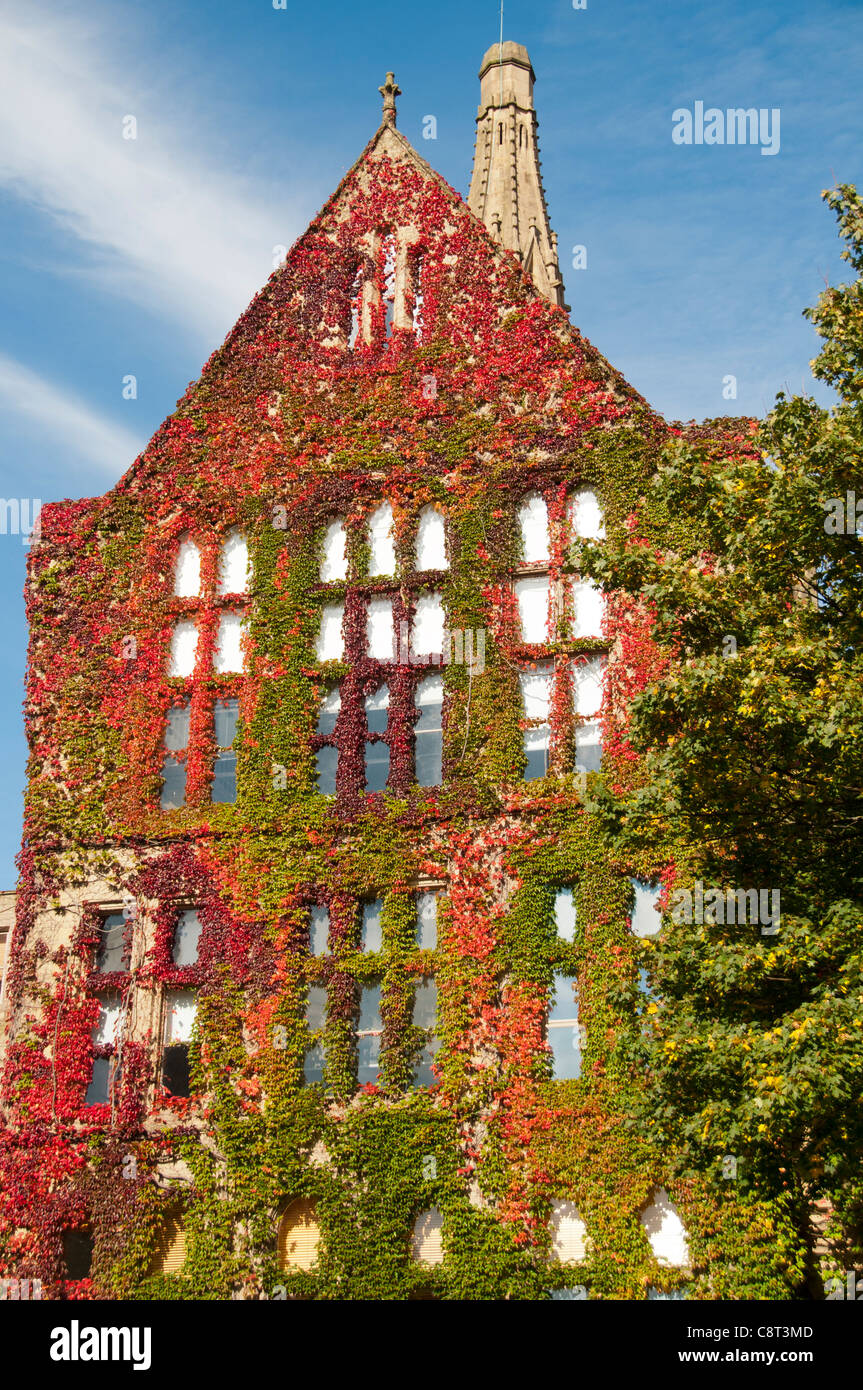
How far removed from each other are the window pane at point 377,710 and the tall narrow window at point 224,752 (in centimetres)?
270

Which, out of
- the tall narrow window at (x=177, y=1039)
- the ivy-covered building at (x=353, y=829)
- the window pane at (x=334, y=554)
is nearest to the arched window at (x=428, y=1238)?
the ivy-covered building at (x=353, y=829)

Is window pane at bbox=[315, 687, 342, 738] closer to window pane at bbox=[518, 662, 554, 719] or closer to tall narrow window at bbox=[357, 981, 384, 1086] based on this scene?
window pane at bbox=[518, 662, 554, 719]

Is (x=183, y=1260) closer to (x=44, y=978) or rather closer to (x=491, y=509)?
(x=44, y=978)

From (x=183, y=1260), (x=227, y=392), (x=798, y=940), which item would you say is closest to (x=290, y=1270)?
(x=183, y=1260)

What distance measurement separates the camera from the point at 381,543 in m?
28.1

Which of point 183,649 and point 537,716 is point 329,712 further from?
point 537,716

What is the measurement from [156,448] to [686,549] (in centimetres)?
1208

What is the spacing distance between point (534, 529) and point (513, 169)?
28.6 metres

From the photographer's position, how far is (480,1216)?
22.4m

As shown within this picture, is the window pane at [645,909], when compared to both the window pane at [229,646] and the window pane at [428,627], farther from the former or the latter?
the window pane at [229,646]

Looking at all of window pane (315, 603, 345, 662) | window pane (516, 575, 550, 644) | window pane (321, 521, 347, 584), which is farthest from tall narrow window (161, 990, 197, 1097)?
window pane (516, 575, 550, 644)

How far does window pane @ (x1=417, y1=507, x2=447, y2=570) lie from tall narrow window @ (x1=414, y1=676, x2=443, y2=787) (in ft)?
7.96

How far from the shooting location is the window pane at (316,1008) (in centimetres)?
2452

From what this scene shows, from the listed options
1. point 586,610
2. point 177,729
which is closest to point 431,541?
point 586,610
